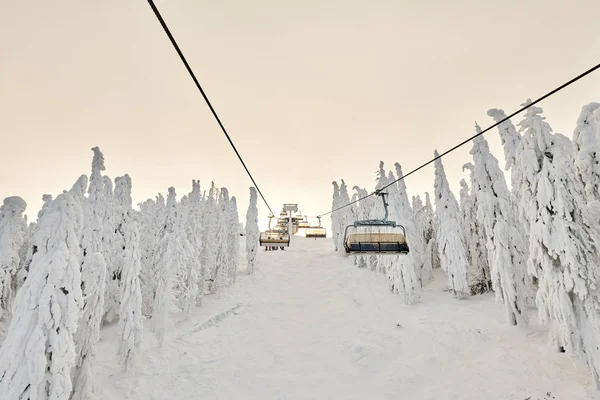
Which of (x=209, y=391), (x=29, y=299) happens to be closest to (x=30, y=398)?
(x=29, y=299)

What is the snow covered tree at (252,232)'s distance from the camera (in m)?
40.4

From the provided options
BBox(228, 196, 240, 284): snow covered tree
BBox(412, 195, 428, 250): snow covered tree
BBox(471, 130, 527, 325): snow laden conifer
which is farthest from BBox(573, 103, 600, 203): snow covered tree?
BBox(228, 196, 240, 284): snow covered tree

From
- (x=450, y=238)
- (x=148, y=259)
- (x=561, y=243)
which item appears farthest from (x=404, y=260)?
(x=148, y=259)

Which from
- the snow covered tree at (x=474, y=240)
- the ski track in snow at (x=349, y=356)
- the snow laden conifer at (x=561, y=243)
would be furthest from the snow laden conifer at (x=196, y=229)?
the snow covered tree at (x=474, y=240)

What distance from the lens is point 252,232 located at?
4169 centimetres

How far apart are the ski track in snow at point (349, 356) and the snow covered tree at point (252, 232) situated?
37.5ft

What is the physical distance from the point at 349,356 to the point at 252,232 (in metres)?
25.5

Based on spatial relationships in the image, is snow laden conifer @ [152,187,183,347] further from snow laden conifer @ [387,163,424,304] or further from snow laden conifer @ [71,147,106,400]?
snow laden conifer @ [387,163,424,304]

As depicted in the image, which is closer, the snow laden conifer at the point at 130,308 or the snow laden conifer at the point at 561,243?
the snow laden conifer at the point at 561,243

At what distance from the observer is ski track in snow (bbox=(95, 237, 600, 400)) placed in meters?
13.6

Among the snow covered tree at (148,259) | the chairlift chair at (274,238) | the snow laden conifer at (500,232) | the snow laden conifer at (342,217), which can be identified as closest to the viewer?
the snow laden conifer at (500,232)

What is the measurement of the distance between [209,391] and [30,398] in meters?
9.05

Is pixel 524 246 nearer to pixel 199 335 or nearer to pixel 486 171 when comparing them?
pixel 486 171

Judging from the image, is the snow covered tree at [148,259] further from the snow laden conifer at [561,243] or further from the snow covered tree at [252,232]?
the snow laden conifer at [561,243]
